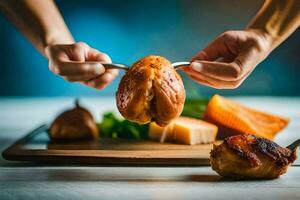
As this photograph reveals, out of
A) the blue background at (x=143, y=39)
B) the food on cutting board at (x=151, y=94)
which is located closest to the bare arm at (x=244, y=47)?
the food on cutting board at (x=151, y=94)

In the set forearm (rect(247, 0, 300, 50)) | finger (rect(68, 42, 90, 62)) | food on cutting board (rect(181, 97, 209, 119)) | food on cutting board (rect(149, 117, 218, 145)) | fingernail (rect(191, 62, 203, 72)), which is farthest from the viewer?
food on cutting board (rect(181, 97, 209, 119))

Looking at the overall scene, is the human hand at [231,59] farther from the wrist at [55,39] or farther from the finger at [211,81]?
the wrist at [55,39]

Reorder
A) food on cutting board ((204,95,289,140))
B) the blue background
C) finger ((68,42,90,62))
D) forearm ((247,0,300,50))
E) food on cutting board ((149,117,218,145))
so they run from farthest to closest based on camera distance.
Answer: the blue background
food on cutting board ((204,95,289,140))
food on cutting board ((149,117,218,145))
forearm ((247,0,300,50))
finger ((68,42,90,62))

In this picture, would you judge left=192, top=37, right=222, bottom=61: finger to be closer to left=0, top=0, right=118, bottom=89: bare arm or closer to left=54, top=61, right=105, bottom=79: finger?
left=0, top=0, right=118, bottom=89: bare arm

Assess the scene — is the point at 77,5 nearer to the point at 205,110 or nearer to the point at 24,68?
the point at 24,68

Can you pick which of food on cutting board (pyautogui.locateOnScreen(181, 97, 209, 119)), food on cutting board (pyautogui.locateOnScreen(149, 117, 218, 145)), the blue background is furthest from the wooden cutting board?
the blue background

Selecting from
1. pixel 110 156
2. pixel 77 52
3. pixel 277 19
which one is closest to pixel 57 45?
pixel 77 52

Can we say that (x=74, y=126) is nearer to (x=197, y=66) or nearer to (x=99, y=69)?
(x=99, y=69)
